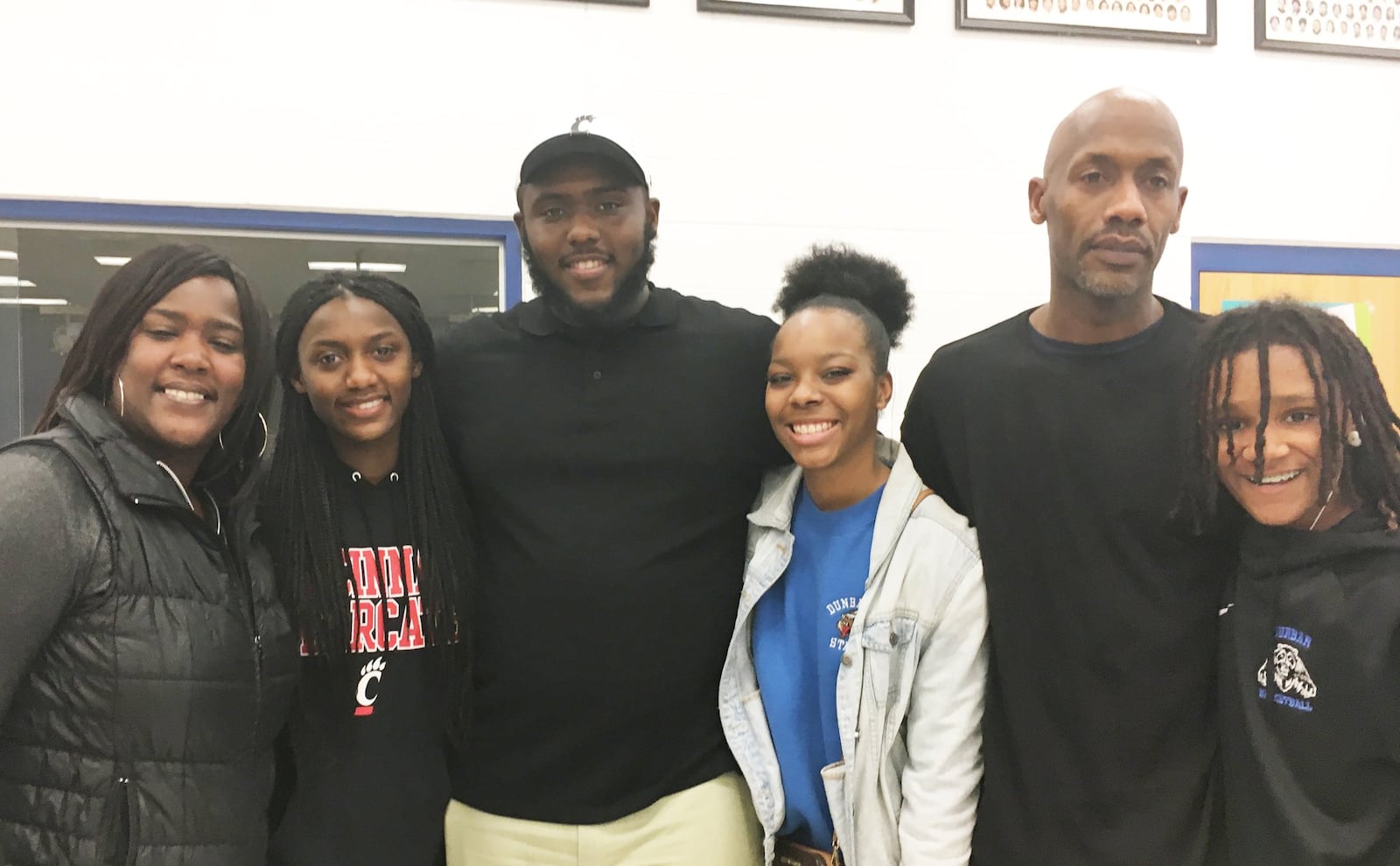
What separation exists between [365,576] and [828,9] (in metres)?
2.25

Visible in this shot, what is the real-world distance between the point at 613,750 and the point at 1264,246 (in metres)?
2.94

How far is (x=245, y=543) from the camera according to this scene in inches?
56.1

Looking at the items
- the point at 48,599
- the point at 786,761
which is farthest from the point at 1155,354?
the point at 48,599

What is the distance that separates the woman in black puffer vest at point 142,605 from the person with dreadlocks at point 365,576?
0.44 ft

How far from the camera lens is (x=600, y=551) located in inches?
63.1

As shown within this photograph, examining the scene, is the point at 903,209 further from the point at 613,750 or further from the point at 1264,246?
the point at 613,750

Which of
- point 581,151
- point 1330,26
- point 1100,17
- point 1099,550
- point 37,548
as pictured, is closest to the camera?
point 37,548

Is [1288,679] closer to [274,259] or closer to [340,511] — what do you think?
[340,511]

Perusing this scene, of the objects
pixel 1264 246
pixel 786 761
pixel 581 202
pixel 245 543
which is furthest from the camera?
pixel 1264 246

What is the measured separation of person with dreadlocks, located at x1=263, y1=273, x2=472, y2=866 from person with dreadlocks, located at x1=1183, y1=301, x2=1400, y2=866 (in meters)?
1.28

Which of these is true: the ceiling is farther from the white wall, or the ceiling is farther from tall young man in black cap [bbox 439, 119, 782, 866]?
tall young man in black cap [bbox 439, 119, 782, 866]

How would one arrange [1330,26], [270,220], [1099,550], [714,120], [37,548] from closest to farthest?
[37,548]
[1099,550]
[270,220]
[714,120]
[1330,26]

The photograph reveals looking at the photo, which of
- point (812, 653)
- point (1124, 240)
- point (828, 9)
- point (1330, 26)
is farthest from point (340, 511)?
point (1330, 26)

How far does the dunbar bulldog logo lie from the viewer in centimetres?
119
